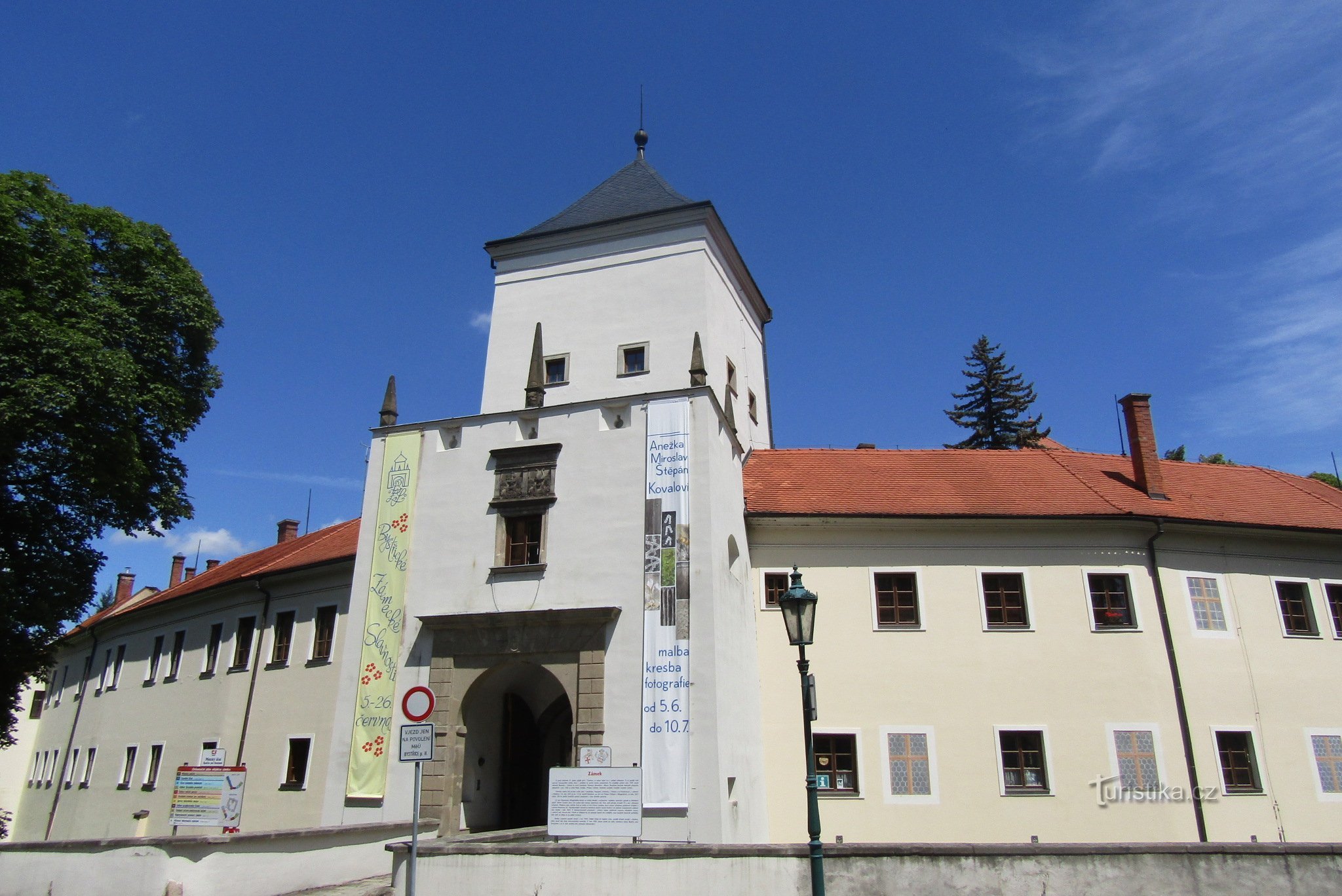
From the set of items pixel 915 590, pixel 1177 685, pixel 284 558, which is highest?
pixel 284 558

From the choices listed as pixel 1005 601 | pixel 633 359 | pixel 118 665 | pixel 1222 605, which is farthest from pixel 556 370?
pixel 118 665

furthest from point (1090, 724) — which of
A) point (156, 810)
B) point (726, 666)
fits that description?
point (156, 810)

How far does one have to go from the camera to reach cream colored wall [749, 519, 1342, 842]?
17.9 meters

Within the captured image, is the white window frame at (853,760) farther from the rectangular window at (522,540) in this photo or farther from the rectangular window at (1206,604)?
the rectangular window at (1206,604)

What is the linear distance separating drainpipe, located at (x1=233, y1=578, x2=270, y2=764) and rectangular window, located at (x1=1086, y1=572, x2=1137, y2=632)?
20587 mm

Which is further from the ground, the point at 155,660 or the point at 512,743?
the point at 155,660

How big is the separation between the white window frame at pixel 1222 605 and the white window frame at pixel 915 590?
5.46 m

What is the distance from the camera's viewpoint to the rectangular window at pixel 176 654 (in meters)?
28.1

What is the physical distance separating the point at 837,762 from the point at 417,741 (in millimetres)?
10381

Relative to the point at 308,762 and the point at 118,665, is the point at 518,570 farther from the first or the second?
the point at 118,665

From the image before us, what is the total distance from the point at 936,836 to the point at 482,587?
9.95 metres

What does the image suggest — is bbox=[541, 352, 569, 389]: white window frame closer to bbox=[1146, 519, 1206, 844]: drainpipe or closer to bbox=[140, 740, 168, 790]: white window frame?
bbox=[1146, 519, 1206, 844]: drainpipe

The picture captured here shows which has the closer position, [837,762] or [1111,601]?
[837,762]

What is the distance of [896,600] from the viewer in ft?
64.4
